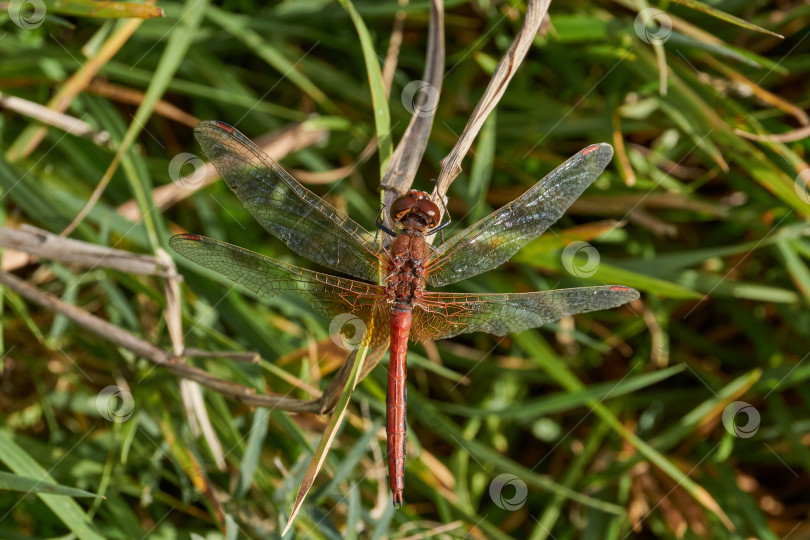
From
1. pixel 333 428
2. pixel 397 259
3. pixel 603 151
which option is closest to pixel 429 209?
pixel 397 259

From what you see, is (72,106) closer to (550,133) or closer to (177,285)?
(177,285)

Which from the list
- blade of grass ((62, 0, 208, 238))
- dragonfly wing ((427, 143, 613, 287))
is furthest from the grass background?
dragonfly wing ((427, 143, 613, 287))

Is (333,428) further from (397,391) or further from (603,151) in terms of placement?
(603,151)

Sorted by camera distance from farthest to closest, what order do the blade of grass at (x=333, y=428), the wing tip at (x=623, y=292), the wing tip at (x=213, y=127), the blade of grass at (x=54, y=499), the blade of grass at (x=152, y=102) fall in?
the blade of grass at (x=152, y=102), the blade of grass at (x=54, y=499), the wing tip at (x=623, y=292), the wing tip at (x=213, y=127), the blade of grass at (x=333, y=428)

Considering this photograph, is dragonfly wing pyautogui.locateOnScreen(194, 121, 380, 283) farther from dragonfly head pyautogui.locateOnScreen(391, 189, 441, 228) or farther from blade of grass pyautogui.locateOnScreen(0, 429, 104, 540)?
blade of grass pyautogui.locateOnScreen(0, 429, 104, 540)

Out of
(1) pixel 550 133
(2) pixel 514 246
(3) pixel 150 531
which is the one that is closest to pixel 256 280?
(2) pixel 514 246

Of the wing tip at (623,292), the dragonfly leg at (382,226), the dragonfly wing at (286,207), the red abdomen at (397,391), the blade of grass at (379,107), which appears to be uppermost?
the blade of grass at (379,107)

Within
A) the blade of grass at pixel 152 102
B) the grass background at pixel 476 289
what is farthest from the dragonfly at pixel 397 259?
the blade of grass at pixel 152 102

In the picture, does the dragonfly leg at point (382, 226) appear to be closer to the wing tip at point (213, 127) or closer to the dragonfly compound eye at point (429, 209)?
the dragonfly compound eye at point (429, 209)
